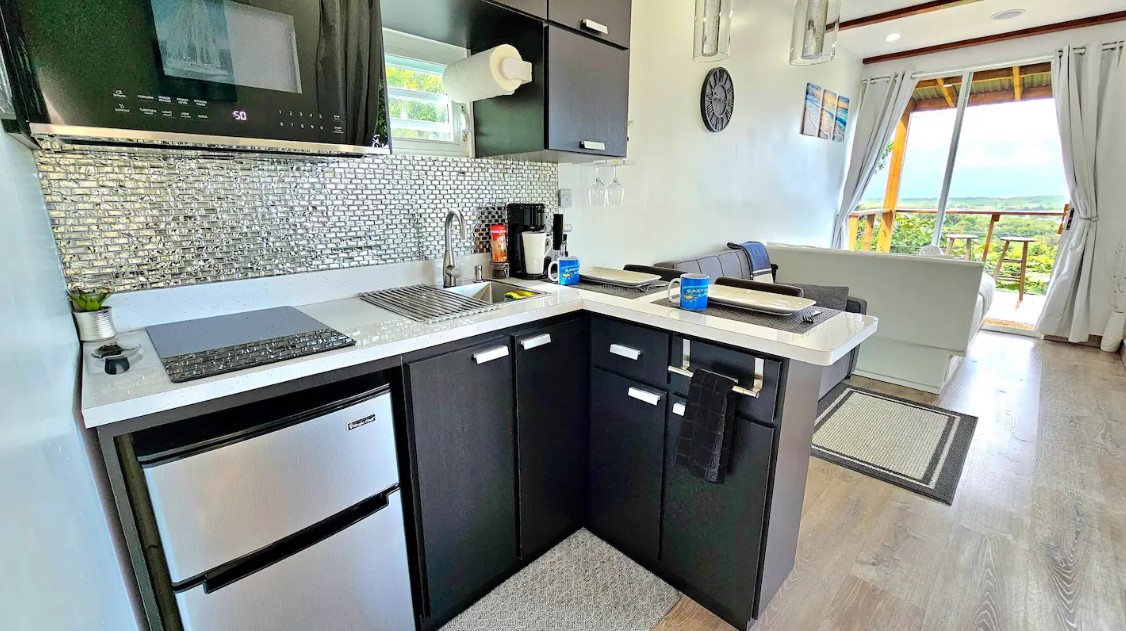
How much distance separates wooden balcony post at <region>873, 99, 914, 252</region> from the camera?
17.1 feet

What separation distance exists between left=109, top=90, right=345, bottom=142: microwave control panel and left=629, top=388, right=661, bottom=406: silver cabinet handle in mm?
1148

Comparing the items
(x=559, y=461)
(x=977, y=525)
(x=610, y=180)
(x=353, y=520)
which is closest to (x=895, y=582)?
(x=977, y=525)

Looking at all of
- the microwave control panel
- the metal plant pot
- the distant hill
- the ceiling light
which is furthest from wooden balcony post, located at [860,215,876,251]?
the metal plant pot

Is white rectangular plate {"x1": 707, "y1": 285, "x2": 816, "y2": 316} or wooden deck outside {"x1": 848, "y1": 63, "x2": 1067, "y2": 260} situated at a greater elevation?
wooden deck outside {"x1": 848, "y1": 63, "x2": 1067, "y2": 260}

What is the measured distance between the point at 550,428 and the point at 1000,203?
579 cm

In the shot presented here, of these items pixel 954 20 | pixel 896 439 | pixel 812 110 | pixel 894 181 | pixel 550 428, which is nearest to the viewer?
pixel 550 428

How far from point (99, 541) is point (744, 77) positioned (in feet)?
13.1

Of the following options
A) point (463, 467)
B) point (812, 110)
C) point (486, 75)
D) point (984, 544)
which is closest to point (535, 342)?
point (463, 467)

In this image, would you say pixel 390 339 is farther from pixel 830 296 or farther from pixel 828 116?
pixel 828 116

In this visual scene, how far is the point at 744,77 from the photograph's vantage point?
347cm

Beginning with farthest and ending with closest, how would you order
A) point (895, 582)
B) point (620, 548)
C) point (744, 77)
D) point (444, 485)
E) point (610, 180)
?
point (744, 77) → point (610, 180) → point (620, 548) → point (895, 582) → point (444, 485)

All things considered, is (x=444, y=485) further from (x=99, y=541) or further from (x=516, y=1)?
(x=516, y=1)

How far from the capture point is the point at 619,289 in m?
1.81

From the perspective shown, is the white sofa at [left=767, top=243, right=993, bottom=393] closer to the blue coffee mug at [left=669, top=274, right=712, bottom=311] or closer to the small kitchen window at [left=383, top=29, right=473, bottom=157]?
the blue coffee mug at [left=669, top=274, right=712, bottom=311]
